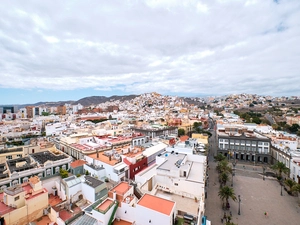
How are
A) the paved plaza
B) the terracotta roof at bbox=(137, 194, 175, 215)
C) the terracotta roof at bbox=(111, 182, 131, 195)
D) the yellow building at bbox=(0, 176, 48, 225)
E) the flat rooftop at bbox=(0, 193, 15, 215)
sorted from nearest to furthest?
the terracotta roof at bbox=(137, 194, 175, 215) → the flat rooftop at bbox=(0, 193, 15, 215) → the yellow building at bbox=(0, 176, 48, 225) → the terracotta roof at bbox=(111, 182, 131, 195) → the paved plaza

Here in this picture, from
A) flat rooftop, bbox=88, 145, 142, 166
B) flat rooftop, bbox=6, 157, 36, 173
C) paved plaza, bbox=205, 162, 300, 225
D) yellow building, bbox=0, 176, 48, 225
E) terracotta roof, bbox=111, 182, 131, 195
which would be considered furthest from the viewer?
flat rooftop, bbox=88, 145, 142, 166

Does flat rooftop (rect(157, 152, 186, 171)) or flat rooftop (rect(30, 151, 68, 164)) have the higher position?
flat rooftop (rect(157, 152, 186, 171))

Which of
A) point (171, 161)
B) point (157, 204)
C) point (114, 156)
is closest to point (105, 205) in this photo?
point (157, 204)

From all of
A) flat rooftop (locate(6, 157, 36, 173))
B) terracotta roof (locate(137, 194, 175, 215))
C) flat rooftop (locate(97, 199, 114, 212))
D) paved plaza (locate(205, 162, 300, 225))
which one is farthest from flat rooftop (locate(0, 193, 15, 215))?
paved plaza (locate(205, 162, 300, 225))

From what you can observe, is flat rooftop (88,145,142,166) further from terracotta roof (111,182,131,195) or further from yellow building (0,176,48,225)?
yellow building (0,176,48,225)

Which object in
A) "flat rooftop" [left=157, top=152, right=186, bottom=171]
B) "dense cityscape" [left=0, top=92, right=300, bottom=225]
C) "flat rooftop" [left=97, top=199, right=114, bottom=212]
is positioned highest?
"flat rooftop" [left=157, top=152, right=186, bottom=171]

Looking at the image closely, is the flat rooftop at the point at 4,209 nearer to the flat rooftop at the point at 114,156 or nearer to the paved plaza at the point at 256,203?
the flat rooftop at the point at 114,156

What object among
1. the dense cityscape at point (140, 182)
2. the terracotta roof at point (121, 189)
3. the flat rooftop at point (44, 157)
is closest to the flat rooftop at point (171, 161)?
the dense cityscape at point (140, 182)

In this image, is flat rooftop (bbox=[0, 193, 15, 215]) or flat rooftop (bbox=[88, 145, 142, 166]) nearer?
flat rooftop (bbox=[0, 193, 15, 215])
